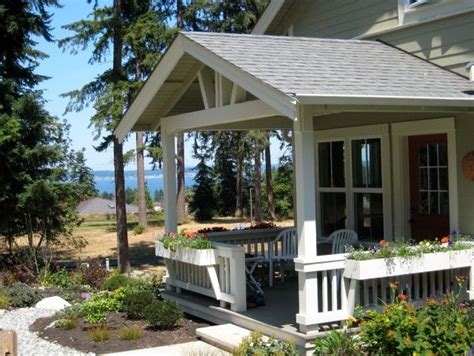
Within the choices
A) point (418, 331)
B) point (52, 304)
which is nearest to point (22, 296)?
point (52, 304)

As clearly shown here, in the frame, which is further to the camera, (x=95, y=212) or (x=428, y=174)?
(x=95, y=212)

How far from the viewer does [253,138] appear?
25906mm

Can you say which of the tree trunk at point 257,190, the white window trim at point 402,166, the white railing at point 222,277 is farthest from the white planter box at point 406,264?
the tree trunk at point 257,190

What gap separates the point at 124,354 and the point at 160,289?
122 inches

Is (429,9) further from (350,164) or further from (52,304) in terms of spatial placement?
(52,304)

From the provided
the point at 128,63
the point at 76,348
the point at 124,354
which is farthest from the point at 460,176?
the point at 128,63

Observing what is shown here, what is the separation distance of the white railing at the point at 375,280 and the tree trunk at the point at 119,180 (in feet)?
28.6

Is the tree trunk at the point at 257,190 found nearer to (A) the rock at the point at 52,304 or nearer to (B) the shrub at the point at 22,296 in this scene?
(B) the shrub at the point at 22,296

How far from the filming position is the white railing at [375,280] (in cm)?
668

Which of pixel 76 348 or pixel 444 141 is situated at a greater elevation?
pixel 444 141

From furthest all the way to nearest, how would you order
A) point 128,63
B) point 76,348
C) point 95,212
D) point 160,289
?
point 95,212 → point 128,63 → point 160,289 → point 76,348

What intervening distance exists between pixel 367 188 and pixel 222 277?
3029mm

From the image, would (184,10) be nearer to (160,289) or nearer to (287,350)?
(160,289)

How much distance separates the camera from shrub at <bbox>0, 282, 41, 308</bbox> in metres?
11.0
